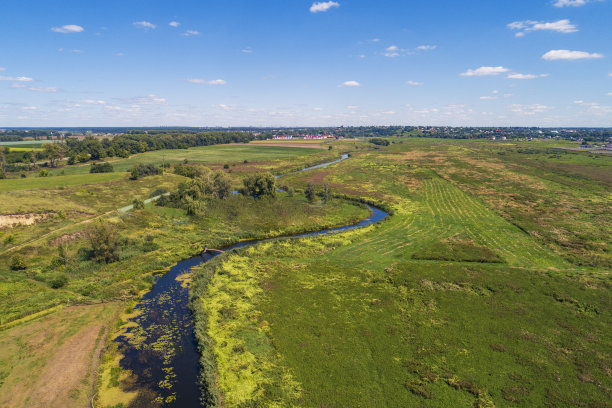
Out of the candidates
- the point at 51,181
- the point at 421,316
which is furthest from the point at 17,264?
the point at 51,181

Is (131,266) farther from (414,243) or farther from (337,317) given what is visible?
(414,243)

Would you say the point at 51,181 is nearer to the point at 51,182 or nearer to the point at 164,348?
the point at 51,182

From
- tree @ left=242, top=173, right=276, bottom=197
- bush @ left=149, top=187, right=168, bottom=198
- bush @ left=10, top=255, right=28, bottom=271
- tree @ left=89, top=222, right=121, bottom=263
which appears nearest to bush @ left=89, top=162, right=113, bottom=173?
bush @ left=149, top=187, right=168, bottom=198

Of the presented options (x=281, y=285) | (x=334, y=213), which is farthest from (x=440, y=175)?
(x=281, y=285)

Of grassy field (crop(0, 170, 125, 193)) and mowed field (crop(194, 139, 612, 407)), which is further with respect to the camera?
grassy field (crop(0, 170, 125, 193))

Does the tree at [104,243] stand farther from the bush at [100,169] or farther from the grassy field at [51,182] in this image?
the bush at [100,169]

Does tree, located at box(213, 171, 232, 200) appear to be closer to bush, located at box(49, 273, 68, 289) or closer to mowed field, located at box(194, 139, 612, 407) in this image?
mowed field, located at box(194, 139, 612, 407)
